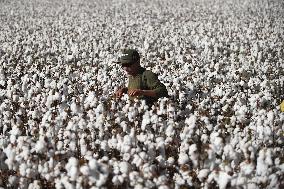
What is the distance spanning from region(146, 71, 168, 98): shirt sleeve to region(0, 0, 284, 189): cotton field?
0.19 meters

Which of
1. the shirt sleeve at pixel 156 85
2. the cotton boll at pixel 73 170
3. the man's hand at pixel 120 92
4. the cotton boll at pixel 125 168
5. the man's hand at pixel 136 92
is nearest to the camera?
the cotton boll at pixel 73 170

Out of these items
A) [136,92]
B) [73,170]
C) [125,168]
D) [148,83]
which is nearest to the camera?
[73,170]

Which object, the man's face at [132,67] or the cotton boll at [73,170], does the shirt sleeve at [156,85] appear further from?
the cotton boll at [73,170]

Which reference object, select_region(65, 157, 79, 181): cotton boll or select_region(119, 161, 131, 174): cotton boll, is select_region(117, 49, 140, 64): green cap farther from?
select_region(65, 157, 79, 181): cotton boll

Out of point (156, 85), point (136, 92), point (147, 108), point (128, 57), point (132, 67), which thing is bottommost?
point (147, 108)

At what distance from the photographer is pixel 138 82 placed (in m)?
7.14

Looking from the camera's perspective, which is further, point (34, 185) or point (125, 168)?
point (34, 185)

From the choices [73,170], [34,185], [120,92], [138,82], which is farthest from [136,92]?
[73,170]

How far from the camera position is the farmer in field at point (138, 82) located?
669cm

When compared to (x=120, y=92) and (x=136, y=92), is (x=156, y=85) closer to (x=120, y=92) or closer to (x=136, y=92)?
(x=136, y=92)

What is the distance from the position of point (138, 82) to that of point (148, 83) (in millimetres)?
191

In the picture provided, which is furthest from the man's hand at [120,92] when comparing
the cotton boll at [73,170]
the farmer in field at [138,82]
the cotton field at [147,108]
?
the cotton boll at [73,170]

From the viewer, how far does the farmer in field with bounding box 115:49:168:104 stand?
22.0 ft

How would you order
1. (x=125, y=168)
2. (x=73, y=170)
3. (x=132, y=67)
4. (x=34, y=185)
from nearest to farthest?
(x=73, y=170) < (x=125, y=168) < (x=34, y=185) < (x=132, y=67)
